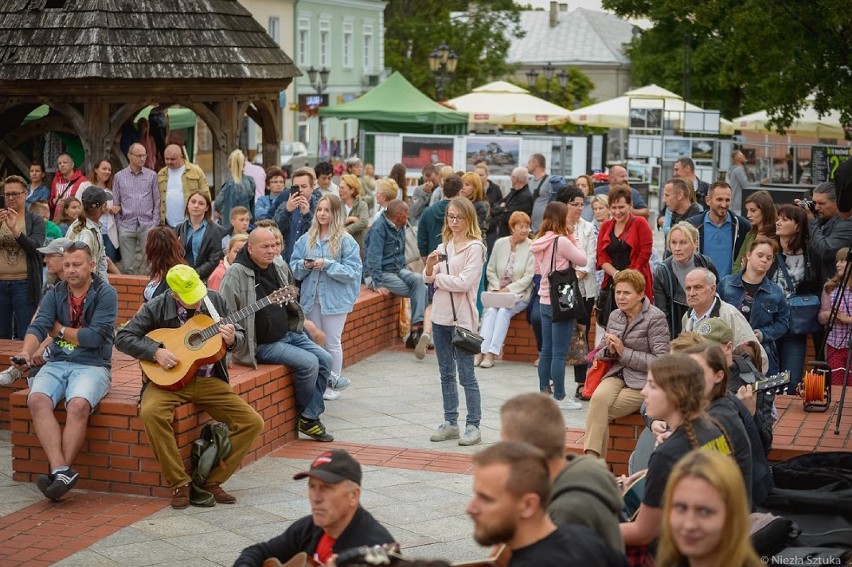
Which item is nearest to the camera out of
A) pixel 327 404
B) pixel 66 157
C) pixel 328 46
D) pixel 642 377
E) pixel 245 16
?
pixel 642 377

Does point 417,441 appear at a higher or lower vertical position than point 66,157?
lower

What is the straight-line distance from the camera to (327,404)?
471 inches

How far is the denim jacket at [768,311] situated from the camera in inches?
413

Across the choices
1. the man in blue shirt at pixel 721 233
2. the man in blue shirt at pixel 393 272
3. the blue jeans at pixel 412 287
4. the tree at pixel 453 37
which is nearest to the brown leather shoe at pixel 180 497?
the man in blue shirt at pixel 721 233

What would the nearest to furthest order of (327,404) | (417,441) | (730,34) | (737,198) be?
(417,441)
(327,404)
(737,198)
(730,34)

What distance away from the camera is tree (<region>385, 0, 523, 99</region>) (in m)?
61.5

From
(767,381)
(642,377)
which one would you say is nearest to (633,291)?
(642,377)

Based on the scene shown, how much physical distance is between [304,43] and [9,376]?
51399 mm

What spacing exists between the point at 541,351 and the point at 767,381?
5.06m

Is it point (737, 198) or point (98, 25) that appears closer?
point (98, 25)

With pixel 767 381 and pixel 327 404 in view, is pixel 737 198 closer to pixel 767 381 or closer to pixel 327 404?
pixel 327 404

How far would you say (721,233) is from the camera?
12266 mm

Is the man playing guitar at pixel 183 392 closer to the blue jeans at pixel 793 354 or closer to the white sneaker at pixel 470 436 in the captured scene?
the white sneaker at pixel 470 436

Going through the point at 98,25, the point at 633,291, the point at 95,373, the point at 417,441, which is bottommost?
the point at 417,441
